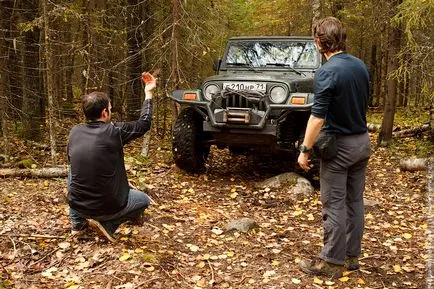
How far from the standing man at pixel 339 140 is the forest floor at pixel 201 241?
32cm

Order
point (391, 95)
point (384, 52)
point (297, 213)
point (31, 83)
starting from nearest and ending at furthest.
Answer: point (297, 213), point (391, 95), point (31, 83), point (384, 52)

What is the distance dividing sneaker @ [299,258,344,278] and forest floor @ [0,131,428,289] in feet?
0.17

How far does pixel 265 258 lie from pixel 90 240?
1699 millimetres

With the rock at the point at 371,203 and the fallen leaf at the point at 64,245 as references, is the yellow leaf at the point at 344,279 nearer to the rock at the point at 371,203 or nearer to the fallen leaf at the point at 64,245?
the rock at the point at 371,203

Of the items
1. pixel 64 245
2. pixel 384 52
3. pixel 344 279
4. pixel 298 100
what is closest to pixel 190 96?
pixel 298 100

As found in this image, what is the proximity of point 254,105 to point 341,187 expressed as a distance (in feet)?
9.77

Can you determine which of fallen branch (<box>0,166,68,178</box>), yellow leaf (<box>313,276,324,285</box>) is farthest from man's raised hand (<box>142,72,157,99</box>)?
fallen branch (<box>0,166,68,178</box>)

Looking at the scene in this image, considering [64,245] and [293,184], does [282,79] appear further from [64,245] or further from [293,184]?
[64,245]

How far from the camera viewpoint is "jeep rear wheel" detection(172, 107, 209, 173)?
7215 millimetres

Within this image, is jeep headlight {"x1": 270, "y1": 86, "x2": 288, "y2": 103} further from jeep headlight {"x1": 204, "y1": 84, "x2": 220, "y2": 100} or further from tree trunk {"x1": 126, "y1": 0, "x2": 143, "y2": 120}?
tree trunk {"x1": 126, "y1": 0, "x2": 143, "y2": 120}

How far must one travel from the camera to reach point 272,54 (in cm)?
800

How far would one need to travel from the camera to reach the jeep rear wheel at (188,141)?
7215 millimetres

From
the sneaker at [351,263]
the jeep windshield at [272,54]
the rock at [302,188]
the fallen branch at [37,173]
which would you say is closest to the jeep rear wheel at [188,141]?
the jeep windshield at [272,54]

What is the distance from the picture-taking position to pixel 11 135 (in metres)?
10.3
